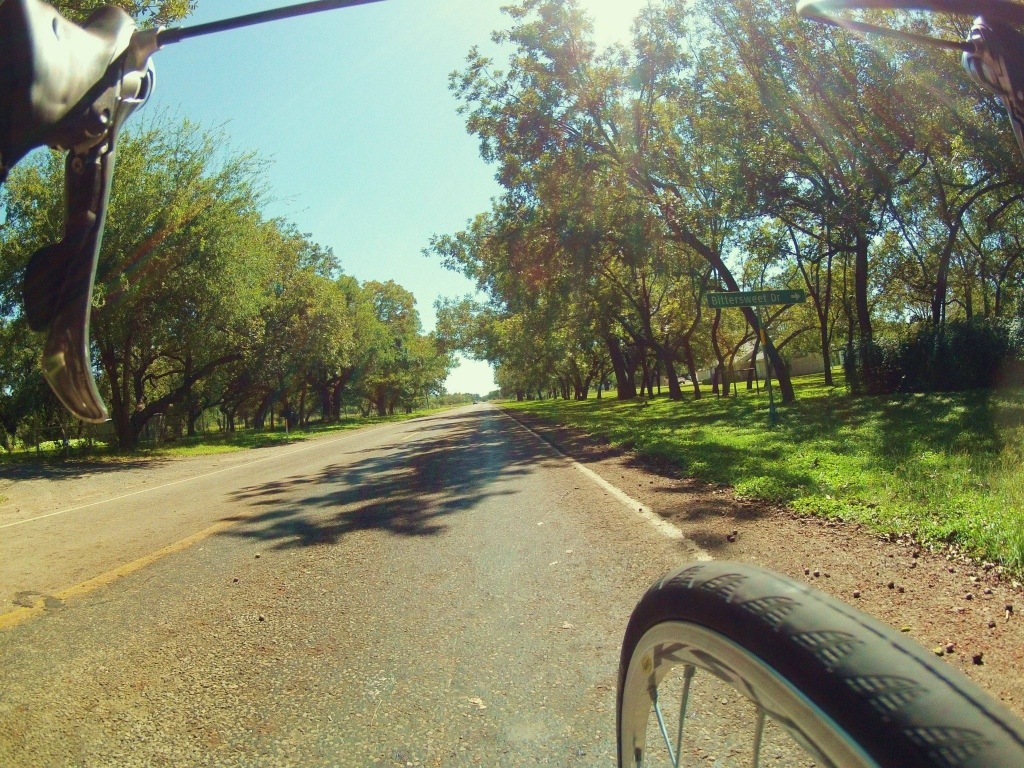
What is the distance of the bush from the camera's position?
16.2 meters

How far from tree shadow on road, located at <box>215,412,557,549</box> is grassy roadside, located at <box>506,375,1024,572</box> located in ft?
9.11

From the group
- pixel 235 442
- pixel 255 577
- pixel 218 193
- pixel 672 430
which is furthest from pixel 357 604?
pixel 235 442

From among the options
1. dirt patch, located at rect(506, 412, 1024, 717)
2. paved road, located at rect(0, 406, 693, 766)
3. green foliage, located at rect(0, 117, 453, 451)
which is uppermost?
green foliage, located at rect(0, 117, 453, 451)

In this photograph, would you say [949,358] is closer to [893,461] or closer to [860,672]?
[893,461]

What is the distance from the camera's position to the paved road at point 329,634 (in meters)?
2.65

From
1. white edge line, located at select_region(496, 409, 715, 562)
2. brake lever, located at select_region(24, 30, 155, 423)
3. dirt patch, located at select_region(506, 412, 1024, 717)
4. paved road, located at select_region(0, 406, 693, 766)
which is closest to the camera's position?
brake lever, located at select_region(24, 30, 155, 423)

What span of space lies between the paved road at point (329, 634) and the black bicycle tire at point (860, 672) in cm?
145

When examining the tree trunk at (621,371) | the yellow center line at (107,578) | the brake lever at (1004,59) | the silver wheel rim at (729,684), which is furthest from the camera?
the tree trunk at (621,371)

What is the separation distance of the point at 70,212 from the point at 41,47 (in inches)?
11.6

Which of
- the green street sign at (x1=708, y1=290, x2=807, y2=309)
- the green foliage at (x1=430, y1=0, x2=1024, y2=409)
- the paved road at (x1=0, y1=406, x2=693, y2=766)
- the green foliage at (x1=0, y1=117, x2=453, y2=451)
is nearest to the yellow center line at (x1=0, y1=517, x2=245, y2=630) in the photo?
the paved road at (x1=0, y1=406, x2=693, y2=766)

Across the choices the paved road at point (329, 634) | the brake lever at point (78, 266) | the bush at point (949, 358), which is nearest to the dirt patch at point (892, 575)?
the paved road at point (329, 634)

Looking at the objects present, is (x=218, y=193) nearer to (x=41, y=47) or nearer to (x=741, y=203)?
(x=741, y=203)

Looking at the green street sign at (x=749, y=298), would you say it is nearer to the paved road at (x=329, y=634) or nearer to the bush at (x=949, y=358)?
→ the bush at (x=949, y=358)

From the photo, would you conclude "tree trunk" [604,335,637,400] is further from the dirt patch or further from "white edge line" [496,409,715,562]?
the dirt patch
